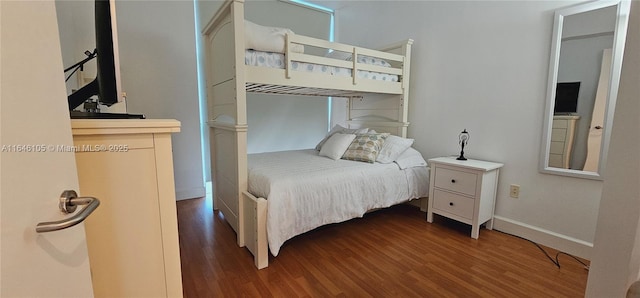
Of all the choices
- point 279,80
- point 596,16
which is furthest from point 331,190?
point 596,16

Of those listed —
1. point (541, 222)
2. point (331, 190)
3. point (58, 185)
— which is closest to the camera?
point (58, 185)

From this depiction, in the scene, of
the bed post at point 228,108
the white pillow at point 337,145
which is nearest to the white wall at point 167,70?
the bed post at point 228,108

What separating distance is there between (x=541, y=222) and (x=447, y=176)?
75 cm

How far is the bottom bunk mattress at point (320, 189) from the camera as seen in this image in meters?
1.74

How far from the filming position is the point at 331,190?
195 centimetres

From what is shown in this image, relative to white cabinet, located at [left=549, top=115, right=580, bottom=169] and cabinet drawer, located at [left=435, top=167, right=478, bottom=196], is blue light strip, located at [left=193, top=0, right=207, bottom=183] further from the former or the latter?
white cabinet, located at [left=549, top=115, right=580, bottom=169]

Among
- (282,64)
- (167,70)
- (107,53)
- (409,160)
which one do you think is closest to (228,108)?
(282,64)

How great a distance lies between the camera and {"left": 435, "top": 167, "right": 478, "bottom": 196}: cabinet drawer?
2164mm

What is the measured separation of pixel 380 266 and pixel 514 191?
1.38 meters

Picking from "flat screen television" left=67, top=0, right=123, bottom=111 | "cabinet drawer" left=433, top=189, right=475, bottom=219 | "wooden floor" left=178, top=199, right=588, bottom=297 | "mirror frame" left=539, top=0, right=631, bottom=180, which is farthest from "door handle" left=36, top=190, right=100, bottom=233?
"mirror frame" left=539, top=0, right=631, bottom=180

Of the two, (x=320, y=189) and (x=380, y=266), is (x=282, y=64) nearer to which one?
(x=320, y=189)

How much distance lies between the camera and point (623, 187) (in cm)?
52

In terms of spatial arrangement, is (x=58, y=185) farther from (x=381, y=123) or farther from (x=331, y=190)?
(x=381, y=123)

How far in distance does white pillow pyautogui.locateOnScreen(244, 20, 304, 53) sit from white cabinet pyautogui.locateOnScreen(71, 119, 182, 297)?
128 centimetres
